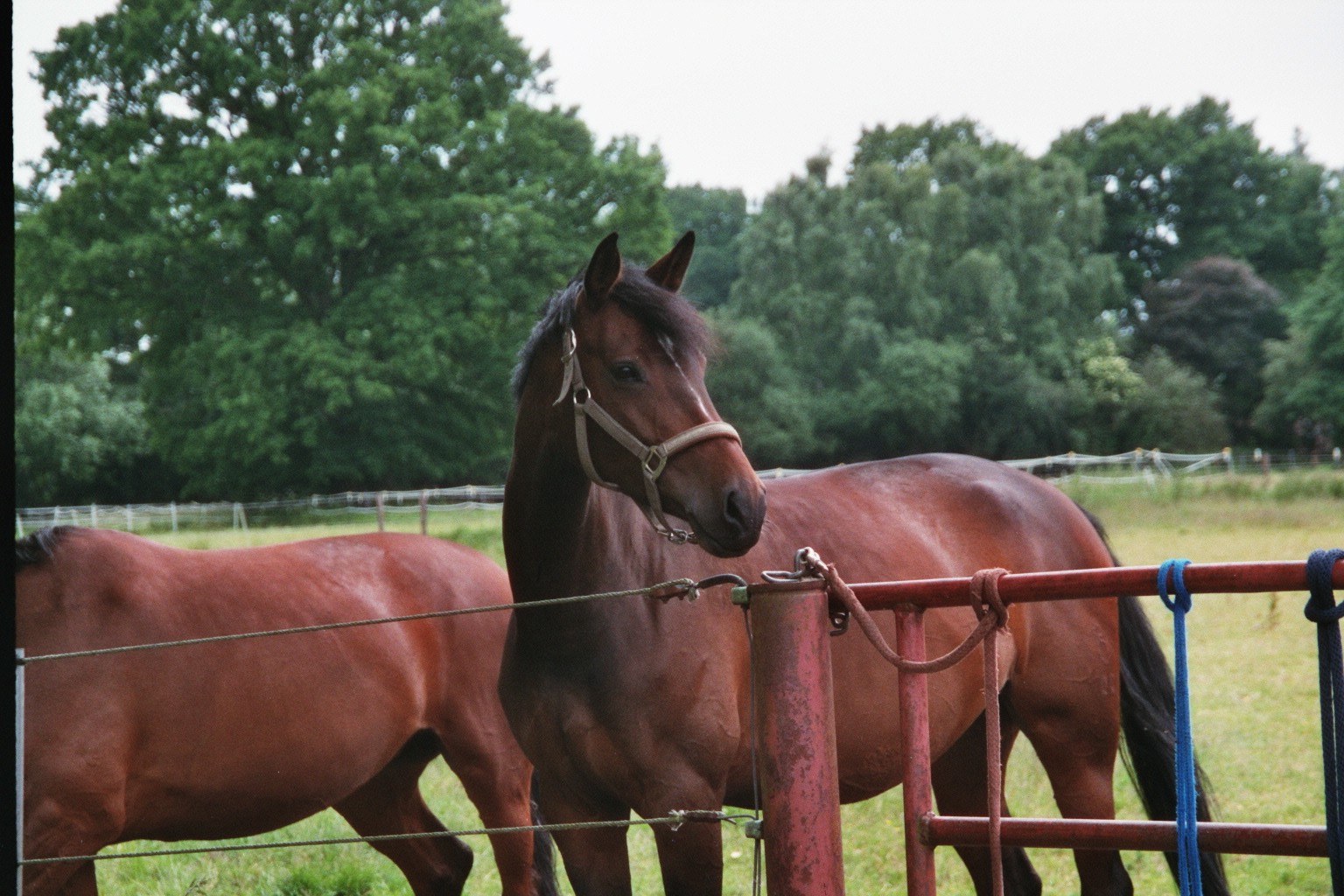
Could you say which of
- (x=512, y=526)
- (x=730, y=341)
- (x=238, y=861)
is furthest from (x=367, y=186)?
(x=512, y=526)

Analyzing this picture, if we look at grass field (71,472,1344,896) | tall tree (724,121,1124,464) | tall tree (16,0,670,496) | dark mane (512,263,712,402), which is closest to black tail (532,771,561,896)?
grass field (71,472,1344,896)

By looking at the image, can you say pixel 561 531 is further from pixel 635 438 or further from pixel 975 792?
pixel 975 792

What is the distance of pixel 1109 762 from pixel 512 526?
2.13 meters

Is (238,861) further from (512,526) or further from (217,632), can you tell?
(512,526)

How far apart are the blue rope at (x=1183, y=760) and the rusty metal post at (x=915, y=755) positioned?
0.39 meters

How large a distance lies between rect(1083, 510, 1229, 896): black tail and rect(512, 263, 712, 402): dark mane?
82.6 inches

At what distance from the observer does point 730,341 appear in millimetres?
34438

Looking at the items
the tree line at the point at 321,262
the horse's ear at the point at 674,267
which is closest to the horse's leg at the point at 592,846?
the horse's ear at the point at 674,267

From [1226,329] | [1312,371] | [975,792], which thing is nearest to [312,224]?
[975,792]

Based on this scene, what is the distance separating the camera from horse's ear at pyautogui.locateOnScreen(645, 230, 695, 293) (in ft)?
9.73

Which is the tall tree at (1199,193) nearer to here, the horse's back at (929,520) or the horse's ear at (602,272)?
the horse's back at (929,520)

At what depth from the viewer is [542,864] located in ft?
13.5

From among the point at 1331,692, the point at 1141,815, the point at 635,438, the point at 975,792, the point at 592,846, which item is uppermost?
the point at 635,438

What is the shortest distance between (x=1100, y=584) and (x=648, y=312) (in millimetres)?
1329
